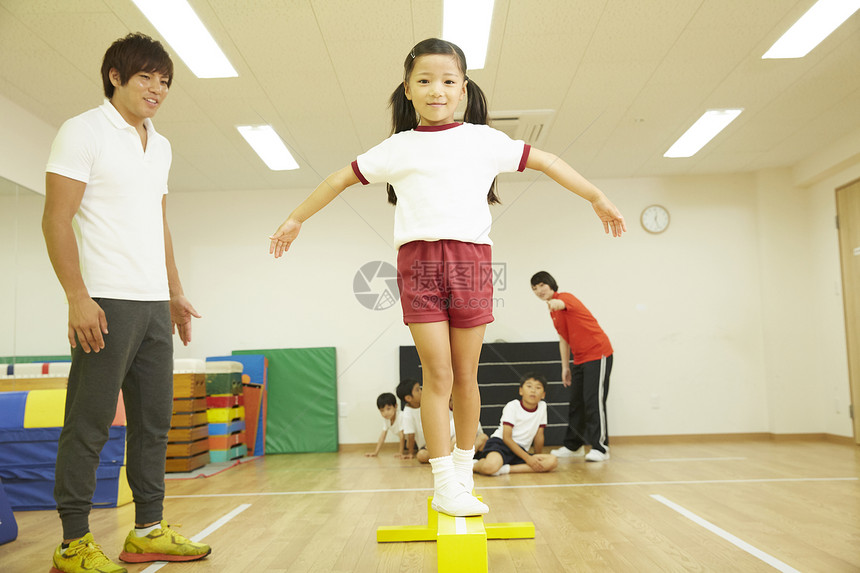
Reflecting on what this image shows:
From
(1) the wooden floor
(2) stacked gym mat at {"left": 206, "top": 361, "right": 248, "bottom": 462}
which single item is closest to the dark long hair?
(1) the wooden floor

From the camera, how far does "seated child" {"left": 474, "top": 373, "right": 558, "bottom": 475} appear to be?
3.68m

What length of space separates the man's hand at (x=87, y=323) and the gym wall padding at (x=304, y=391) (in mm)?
3897

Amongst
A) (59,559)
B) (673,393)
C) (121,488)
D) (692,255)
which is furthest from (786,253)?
(59,559)

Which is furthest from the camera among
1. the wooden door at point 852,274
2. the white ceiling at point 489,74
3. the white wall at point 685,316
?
the white wall at point 685,316

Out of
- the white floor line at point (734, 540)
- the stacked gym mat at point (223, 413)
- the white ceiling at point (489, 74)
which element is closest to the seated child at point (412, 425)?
the stacked gym mat at point (223, 413)

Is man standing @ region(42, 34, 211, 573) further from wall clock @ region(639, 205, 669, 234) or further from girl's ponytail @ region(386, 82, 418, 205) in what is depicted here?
wall clock @ region(639, 205, 669, 234)

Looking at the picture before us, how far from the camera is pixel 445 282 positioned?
4.84 ft

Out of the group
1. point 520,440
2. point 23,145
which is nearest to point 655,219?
point 520,440

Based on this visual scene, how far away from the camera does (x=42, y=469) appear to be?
2812mm

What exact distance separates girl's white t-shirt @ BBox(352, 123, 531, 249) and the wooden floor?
905mm

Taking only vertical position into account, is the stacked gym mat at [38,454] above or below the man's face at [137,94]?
below

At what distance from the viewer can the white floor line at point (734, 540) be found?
1651 mm

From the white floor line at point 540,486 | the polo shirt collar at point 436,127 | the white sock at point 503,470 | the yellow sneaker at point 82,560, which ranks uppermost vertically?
the polo shirt collar at point 436,127

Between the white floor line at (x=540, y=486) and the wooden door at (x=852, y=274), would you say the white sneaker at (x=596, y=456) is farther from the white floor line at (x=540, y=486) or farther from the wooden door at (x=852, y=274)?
the wooden door at (x=852, y=274)
